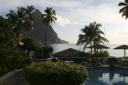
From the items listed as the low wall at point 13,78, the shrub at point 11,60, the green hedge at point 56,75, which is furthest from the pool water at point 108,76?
the green hedge at point 56,75

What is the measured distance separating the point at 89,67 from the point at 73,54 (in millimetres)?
7831

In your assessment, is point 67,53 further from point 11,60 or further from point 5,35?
point 11,60

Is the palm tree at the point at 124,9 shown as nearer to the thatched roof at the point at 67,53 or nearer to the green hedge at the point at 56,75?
the thatched roof at the point at 67,53

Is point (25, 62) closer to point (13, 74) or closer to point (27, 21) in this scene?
point (13, 74)

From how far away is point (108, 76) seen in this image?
3425cm

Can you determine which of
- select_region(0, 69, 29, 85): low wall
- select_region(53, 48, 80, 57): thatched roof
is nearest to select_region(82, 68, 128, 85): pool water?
select_region(53, 48, 80, 57): thatched roof

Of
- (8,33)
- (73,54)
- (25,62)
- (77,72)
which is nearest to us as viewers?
(77,72)

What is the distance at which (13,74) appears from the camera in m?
16.9

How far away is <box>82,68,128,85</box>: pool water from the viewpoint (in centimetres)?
2976

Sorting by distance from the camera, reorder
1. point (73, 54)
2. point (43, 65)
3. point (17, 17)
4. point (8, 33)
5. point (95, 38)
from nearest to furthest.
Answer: point (43, 65)
point (8, 33)
point (73, 54)
point (95, 38)
point (17, 17)

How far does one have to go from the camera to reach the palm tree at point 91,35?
57.9 metres

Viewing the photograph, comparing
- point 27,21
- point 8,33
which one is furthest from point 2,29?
point 27,21

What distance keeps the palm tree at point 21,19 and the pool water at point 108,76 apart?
90.9 ft

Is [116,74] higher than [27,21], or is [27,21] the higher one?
[27,21]
